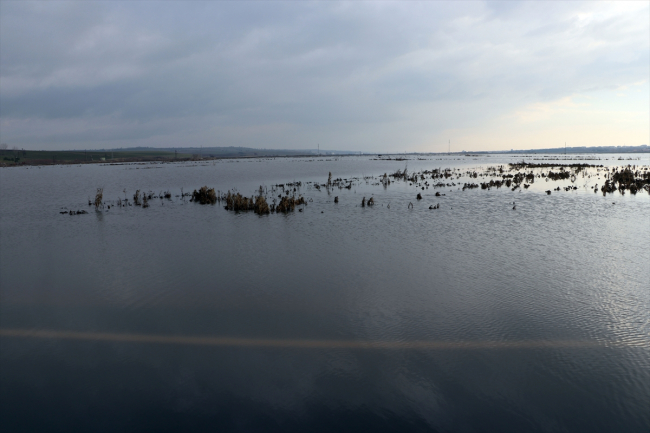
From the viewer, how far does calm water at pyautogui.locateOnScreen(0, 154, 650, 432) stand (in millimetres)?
6406

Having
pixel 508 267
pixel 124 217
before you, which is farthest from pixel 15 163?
pixel 508 267

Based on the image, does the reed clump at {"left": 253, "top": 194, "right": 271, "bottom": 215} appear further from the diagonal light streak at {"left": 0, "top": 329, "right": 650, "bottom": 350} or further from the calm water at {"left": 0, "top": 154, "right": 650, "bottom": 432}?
the diagonal light streak at {"left": 0, "top": 329, "right": 650, "bottom": 350}

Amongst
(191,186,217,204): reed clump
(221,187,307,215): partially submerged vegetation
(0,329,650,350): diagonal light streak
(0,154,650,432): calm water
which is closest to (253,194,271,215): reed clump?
(221,187,307,215): partially submerged vegetation

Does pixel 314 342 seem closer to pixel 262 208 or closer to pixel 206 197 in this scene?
pixel 262 208

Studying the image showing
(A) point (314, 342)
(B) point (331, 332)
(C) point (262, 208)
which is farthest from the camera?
(C) point (262, 208)

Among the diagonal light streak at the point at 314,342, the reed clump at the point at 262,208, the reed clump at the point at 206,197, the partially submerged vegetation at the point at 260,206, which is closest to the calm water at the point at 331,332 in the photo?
the diagonal light streak at the point at 314,342

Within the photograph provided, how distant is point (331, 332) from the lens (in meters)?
9.08

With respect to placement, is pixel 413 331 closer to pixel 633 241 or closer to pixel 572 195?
pixel 633 241

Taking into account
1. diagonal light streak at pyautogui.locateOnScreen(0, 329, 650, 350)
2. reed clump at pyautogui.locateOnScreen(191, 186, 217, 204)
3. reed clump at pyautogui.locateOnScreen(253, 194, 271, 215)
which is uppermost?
reed clump at pyautogui.locateOnScreen(191, 186, 217, 204)

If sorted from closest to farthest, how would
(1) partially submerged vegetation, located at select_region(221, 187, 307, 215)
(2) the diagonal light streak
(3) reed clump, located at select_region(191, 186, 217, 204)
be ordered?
(2) the diagonal light streak → (1) partially submerged vegetation, located at select_region(221, 187, 307, 215) → (3) reed clump, located at select_region(191, 186, 217, 204)

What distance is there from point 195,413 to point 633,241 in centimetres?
1929

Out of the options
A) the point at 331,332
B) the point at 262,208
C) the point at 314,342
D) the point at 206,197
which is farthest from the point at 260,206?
the point at 314,342

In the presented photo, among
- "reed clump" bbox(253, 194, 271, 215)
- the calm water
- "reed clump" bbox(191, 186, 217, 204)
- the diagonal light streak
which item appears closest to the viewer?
the calm water

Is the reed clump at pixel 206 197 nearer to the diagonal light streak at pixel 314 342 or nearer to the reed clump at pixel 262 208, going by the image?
the reed clump at pixel 262 208
